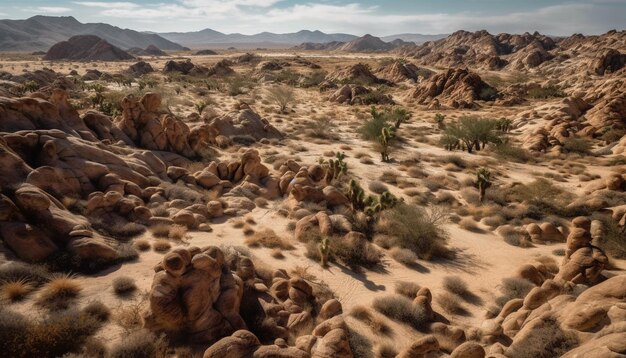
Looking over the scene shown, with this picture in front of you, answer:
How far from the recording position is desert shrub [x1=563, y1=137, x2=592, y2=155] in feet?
85.0

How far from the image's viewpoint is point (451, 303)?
408 inches

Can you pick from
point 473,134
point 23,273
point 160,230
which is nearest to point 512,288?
point 160,230

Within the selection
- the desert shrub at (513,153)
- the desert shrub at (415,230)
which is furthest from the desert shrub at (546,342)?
the desert shrub at (513,153)

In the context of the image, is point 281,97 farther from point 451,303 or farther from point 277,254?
point 451,303

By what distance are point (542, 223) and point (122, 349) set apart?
618 inches

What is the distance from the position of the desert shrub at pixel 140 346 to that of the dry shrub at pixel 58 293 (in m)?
2.20

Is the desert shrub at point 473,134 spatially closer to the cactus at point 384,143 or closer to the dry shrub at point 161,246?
the cactus at point 384,143

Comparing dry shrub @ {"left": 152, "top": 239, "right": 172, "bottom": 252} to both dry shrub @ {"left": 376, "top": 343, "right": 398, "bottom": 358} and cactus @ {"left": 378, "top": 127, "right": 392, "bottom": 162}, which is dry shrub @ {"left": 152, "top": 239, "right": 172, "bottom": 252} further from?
cactus @ {"left": 378, "top": 127, "right": 392, "bottom": 162}

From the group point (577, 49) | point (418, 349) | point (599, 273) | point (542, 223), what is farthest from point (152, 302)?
point (577, 49)

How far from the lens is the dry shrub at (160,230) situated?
40.6 feet

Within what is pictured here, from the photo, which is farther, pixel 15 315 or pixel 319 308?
pixel 319 308

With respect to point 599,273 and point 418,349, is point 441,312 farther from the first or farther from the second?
point 599,273

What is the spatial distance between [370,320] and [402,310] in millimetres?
931

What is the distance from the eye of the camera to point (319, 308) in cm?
991
